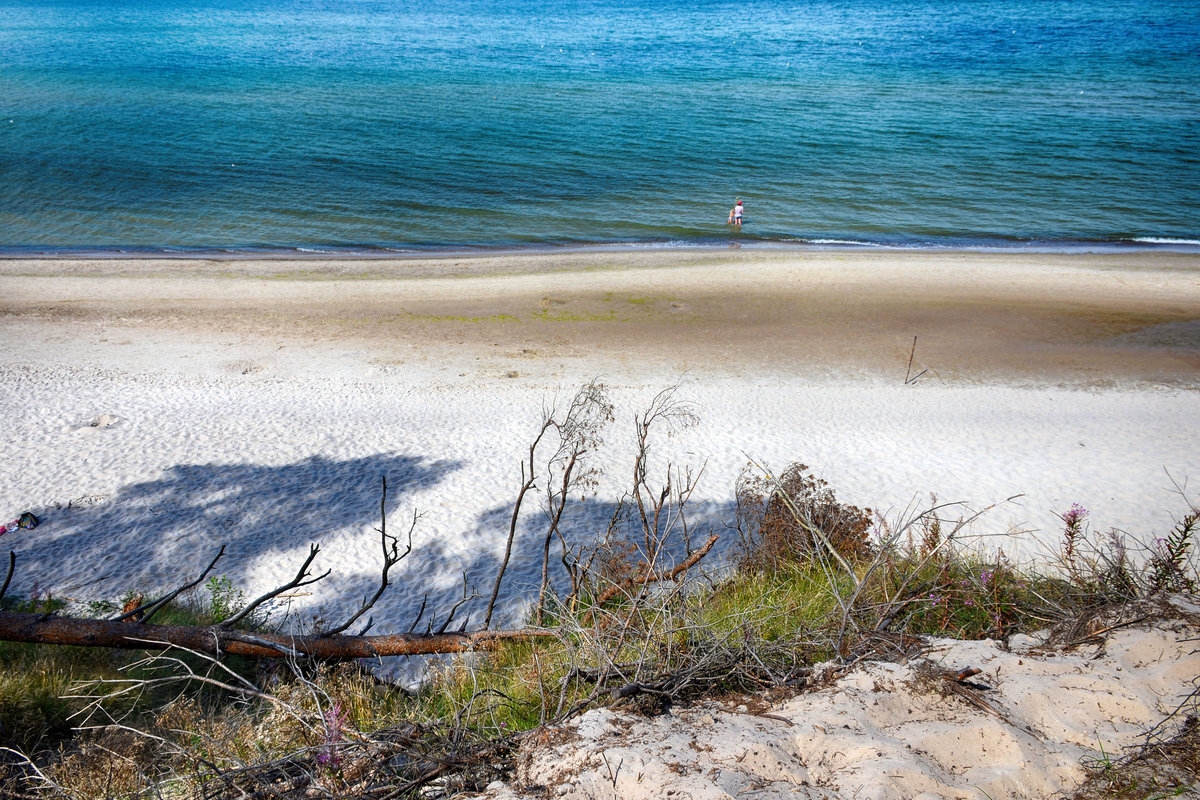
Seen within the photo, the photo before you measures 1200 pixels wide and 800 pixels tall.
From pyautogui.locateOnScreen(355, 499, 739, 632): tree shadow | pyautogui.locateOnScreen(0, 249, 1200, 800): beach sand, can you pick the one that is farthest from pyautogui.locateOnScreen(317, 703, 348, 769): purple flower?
pyautogui.locateOnScreen(355, 499, 739, 632): tree shadow

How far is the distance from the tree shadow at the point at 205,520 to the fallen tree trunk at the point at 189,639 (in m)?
3.13

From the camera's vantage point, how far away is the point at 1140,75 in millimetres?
53688

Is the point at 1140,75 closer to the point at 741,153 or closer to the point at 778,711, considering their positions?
A: the point at 741,153

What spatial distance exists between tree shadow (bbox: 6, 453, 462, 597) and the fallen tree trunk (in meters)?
3.13

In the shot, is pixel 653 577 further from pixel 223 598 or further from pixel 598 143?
pixel 598 143

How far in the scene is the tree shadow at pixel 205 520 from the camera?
828cm

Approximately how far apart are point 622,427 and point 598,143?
28.6 m

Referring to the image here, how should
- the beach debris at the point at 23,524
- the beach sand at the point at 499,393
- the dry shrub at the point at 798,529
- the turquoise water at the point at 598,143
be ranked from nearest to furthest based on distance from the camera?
the dry shrub at the point at 798,529 < the beach debris at the point at 23,524 < the beach sand at the point at 499,393 < the turquoise water at the point at 598,143

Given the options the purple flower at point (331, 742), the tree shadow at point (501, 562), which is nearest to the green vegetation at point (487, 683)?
the purple flower at point (331, 742)

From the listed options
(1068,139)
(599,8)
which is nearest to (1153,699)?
(1068,139)

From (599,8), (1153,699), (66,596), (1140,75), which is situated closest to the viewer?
(1153,699)

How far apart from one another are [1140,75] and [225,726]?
69.4 m

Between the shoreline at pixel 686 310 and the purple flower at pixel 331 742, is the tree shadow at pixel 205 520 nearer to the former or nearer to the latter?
the shoreline at pixel 686 310

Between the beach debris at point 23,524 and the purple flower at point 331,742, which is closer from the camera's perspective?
the purple flower at point 331,742
